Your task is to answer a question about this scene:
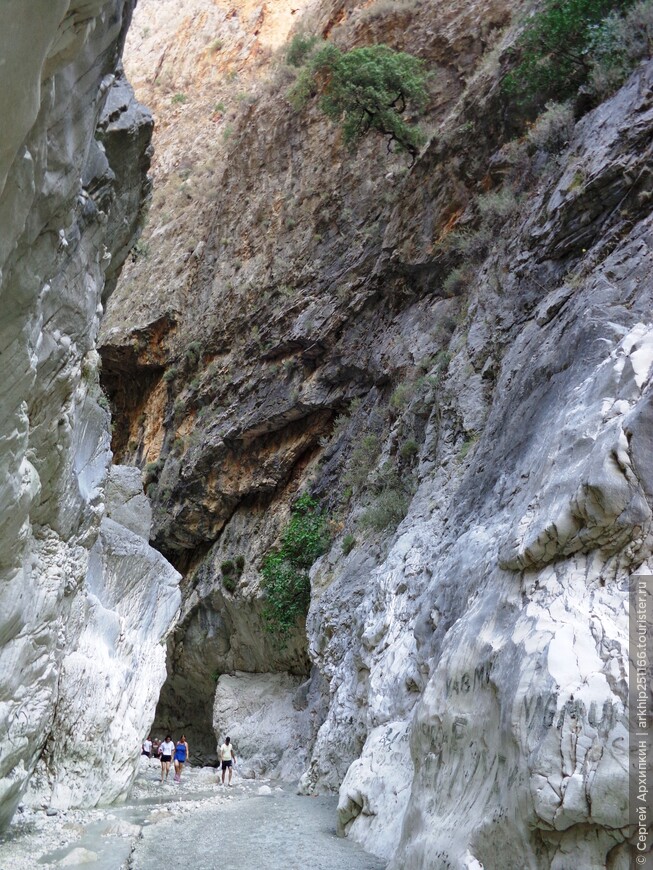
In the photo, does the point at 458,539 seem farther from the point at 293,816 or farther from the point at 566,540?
the point at 293,816

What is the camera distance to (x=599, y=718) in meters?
4.65

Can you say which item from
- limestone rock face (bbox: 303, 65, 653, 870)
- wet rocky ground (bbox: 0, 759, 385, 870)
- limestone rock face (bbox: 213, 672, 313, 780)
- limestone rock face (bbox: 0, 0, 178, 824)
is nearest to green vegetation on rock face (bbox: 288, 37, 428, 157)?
limestone rock face (bbox: 303, 65, 653, 870)

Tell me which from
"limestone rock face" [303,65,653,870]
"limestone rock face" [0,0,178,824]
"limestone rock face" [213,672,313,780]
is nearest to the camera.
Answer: "limestone rock face" [0,0,178,824]

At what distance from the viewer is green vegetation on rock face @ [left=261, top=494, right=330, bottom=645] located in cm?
2014

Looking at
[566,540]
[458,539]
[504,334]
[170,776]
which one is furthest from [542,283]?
[170,776]

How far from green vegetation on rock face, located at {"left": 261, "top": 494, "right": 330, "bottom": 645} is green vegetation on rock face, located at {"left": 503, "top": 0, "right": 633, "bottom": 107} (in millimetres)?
11893

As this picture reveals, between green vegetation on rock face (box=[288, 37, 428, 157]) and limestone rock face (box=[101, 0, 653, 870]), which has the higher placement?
green vegetation on rock face (box=[288, 37, 428, 157])

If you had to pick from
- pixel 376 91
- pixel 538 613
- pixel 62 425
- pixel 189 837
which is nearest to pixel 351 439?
pixel 376 91

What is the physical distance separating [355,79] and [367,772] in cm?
1870

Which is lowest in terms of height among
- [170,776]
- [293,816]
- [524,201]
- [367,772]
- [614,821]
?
[170,776]

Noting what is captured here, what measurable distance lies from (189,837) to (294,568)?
11272 mm

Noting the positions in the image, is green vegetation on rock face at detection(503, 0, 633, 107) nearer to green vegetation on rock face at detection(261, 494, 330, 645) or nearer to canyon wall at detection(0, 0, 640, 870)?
canyon wall at detection(0, 0, 640, 870)

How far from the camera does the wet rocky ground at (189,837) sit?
7832 millimetres

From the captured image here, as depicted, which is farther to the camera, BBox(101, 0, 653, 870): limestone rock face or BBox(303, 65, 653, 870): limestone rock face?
BBox(101, 0, 653, 870): limestone rock face
